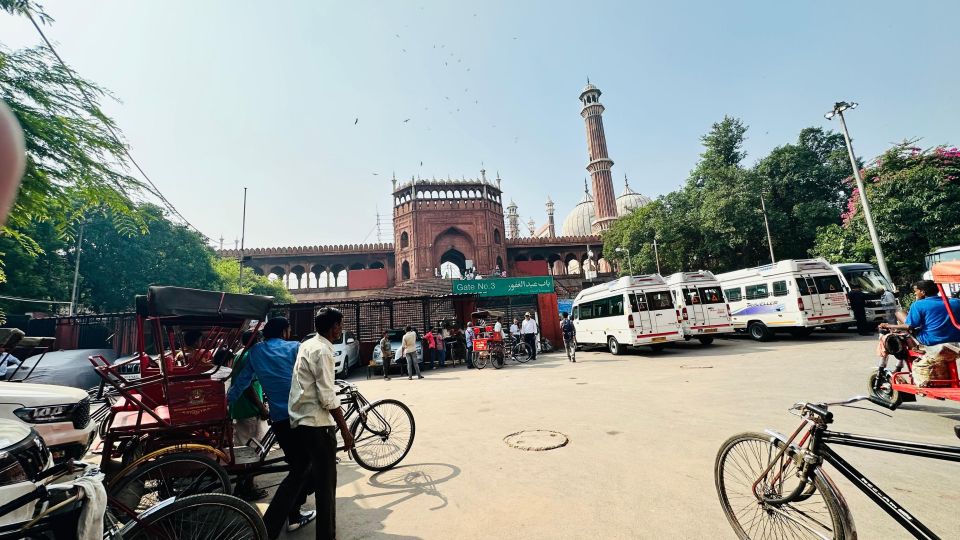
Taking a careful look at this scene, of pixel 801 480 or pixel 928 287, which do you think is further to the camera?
pixel 928 287

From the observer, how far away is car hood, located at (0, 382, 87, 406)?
3.99 meters

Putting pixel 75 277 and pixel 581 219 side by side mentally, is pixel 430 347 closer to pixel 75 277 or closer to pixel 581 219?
pixel 75 277

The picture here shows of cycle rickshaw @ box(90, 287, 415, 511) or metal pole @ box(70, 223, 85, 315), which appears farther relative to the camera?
metal pole @ box(70, 223, 85, 315)

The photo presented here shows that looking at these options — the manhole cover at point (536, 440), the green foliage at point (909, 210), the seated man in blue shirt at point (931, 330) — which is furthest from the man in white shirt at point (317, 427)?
the green foliage at point (909, 210)

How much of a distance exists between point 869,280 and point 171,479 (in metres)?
18.1

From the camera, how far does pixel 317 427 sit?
297 cm

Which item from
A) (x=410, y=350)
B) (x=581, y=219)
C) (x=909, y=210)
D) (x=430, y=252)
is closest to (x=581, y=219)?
(x=581, y=219)

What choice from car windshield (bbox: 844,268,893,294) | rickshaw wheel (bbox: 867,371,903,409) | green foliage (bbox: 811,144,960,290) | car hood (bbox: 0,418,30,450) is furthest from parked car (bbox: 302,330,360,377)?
green foliage (bbox: 811,144,960,290)

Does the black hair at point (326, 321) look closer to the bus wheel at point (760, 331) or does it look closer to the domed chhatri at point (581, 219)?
the bus wheel at point (760, 331)

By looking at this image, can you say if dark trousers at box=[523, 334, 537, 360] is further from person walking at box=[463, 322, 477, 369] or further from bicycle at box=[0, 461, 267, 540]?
bicycle at box=[0, 461, 267, 540]

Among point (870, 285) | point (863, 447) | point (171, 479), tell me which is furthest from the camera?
point (870, 285)

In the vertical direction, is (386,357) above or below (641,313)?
below

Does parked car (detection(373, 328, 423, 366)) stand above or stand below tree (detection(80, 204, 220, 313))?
below

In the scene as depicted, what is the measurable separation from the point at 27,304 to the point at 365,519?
23270 mm
